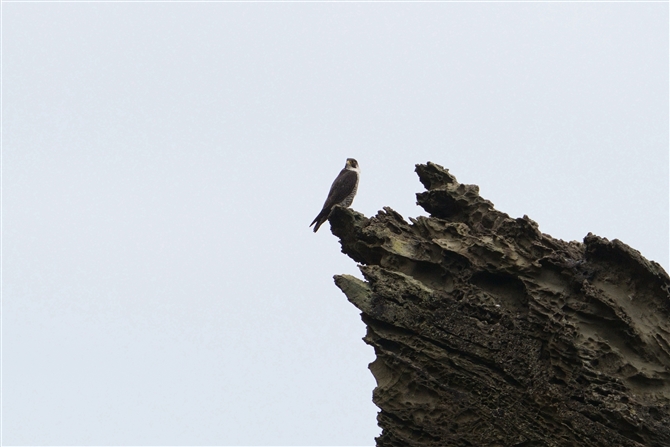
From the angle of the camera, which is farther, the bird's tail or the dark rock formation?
the bird's tail

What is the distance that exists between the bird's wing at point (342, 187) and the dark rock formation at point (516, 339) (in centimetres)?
519

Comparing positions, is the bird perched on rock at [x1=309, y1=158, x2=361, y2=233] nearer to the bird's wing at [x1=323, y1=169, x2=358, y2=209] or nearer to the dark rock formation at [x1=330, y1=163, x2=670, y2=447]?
the bird's wing at [x1=323, y1=169, x2=358, y2=209]

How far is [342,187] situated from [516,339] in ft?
24.6

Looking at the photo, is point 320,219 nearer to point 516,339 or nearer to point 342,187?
point 342,187

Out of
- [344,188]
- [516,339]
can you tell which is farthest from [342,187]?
[516,339]

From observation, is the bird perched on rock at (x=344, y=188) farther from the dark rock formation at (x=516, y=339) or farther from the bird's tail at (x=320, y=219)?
the dark rock formation at (x=516, y=339)

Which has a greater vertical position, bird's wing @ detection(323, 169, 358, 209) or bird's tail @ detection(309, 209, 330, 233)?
bird's wing @ detection(323, 169, 358, 209)

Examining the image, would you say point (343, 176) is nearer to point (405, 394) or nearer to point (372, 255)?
point (372, 255)

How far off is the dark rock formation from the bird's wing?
5192mm

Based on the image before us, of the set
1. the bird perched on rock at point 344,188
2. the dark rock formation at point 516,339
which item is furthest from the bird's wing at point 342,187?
the dark rock formation at point 516,339

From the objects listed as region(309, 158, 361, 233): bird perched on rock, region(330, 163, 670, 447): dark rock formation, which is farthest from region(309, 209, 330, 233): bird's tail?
region(330, 163, 670, 447): dark rock formation

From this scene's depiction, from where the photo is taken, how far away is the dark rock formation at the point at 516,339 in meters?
14.0

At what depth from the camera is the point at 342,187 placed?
835 inches

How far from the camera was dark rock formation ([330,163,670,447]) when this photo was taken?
14023 millimetres
